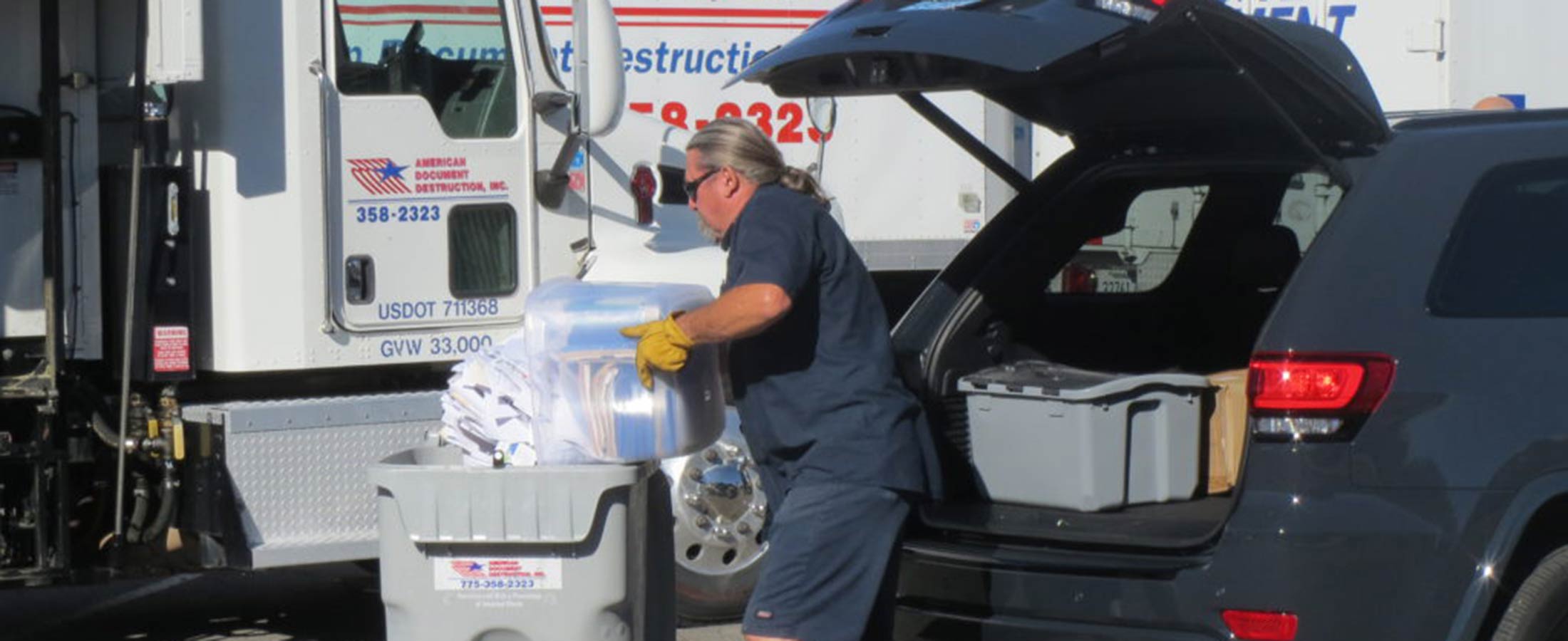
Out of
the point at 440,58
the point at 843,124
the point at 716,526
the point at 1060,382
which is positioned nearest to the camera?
the point at 1060,382

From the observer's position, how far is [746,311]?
4.94 m

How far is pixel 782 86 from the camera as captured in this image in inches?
231

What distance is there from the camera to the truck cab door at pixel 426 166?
7.14 metres

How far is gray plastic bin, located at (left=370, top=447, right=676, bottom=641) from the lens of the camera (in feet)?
17.1

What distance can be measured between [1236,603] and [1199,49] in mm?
1269

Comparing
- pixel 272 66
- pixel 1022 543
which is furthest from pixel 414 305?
pixel 1022 543

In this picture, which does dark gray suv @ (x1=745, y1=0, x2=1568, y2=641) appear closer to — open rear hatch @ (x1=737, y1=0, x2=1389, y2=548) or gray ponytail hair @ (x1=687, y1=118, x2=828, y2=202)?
open rear hatch @ (x1=737, y1=0, x2=1389, y2=548)

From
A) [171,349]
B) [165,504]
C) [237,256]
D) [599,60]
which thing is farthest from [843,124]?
[165,504]

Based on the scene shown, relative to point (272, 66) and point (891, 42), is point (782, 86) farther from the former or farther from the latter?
point (272, 66)

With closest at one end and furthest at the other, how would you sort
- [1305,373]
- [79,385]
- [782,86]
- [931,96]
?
[1305,373]
[782,86]
[79,385]
[931,96]

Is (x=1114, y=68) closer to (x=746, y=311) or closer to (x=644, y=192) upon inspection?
(x=746, y=311)

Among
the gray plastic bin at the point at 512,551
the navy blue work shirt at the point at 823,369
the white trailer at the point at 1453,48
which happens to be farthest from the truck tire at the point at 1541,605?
the white trailer at the point at 1453,48

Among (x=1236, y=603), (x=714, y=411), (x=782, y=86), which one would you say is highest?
(x=782, y=86)

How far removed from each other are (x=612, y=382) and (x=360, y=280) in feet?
6.99
